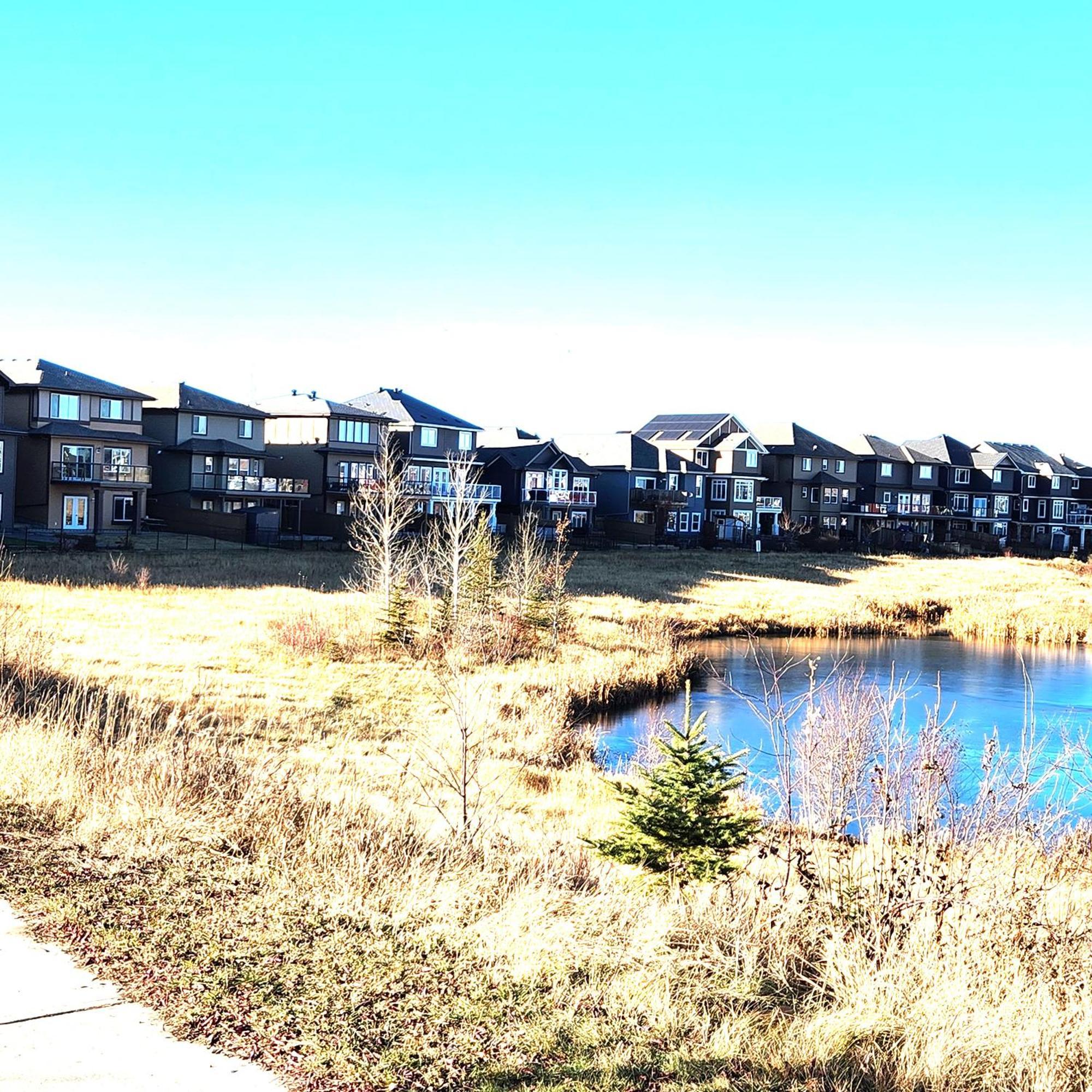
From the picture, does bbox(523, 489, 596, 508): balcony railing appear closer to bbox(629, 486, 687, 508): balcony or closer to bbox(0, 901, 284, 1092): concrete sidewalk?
bbox(629, 486, 687, 508): balcony

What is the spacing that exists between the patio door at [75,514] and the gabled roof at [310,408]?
14.2 metres

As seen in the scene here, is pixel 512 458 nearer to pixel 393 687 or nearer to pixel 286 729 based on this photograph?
pixel 393 687

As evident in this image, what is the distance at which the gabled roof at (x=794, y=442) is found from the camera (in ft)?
293

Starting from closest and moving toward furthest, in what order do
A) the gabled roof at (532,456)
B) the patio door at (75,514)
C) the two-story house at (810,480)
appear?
1. the patio door at (75,514)
2. the gabled roof at (532,456)
3. the two-story house at (810,480)

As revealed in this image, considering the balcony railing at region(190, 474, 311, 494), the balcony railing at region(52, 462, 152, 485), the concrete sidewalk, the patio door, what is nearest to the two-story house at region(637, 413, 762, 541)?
the balcony railing at region(190, 474, 311, 494)

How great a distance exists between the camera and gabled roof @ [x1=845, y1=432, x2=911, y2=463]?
309 ft

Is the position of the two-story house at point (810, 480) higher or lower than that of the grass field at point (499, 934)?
higher

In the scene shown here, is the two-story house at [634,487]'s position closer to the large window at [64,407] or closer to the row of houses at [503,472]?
the row of houses at [503,472]

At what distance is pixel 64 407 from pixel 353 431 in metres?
17.4

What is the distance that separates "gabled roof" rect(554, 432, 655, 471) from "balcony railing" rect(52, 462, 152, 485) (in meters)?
30.4

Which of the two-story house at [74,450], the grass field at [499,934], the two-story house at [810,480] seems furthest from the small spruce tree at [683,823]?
the two-story house at [810,480]

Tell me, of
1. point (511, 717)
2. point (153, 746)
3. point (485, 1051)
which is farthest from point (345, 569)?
point (485, 1051)

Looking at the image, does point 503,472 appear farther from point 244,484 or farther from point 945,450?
point 945,450

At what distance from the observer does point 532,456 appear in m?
72.9
